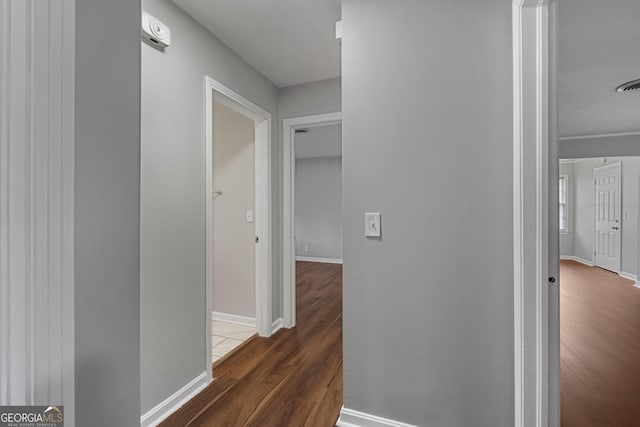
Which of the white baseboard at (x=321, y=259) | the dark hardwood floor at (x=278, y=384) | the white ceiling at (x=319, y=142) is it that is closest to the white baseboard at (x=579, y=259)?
the white baseboard at (x=321, y=259)

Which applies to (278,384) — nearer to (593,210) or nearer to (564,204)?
(593,210)

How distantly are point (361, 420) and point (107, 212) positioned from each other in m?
1.68

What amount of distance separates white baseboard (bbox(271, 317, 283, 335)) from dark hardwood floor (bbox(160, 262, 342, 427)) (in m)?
0.05

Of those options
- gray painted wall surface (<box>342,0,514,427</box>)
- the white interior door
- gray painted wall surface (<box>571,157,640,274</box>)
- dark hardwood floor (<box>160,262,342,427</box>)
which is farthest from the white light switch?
the white interior door

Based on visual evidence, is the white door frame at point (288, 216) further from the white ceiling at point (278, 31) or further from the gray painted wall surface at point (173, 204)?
the gray painted wall surface at point (173, 204)

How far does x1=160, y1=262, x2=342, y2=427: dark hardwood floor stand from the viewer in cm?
167

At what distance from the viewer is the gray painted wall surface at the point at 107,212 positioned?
38 centimetres

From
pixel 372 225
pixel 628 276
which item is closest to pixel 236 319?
pixel 372 225

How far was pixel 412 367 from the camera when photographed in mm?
1452

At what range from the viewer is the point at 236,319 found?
10.1ft

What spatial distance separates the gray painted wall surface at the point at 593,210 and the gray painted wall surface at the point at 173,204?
6685 millimetres
